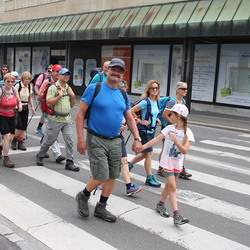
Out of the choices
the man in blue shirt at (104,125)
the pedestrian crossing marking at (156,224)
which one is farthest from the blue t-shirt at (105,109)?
the pedestrian crossing marking at (156,224)

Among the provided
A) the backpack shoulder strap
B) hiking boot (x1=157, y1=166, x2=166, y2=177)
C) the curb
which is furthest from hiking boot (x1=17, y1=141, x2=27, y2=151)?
the curb

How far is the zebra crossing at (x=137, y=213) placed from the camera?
13.0 ft

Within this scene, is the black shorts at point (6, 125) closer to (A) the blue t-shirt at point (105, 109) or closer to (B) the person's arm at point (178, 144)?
(A) the blue t-shirt at point (105, 109)

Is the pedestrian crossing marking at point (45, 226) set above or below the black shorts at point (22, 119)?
below

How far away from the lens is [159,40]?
20.2 meters

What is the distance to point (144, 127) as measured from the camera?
5863 millimetres

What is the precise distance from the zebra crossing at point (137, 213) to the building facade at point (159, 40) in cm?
991

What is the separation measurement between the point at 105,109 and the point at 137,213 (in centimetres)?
153

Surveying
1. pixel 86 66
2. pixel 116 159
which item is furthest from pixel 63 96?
pixel 86 66

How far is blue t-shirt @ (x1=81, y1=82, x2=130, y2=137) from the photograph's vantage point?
420 centimetres

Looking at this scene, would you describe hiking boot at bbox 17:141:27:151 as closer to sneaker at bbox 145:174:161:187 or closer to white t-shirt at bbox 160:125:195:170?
sneaker at bbox 145:174:161:187

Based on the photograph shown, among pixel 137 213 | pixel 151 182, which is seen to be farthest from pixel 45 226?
pixel 151 182

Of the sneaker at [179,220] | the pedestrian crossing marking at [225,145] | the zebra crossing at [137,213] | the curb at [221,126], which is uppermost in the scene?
the curb at [221,126]

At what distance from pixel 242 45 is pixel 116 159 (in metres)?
14.7
